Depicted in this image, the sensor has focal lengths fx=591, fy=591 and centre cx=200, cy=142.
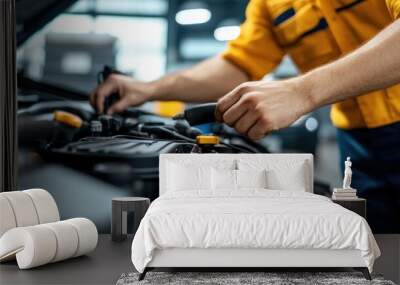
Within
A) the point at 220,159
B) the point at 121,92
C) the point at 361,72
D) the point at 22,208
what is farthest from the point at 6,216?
the point at 361,72

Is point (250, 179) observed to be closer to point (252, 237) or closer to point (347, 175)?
point (347, 175)

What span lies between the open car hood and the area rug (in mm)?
2667

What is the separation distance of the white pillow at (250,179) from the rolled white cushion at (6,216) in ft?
5.45

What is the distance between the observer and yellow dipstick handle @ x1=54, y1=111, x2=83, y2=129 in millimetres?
5160

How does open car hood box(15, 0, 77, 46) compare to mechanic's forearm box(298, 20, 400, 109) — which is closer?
mechanic's forearm box(298, 20, 400, 109)

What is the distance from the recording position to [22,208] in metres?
3.98

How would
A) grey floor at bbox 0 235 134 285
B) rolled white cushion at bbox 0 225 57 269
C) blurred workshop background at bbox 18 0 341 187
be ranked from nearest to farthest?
grey floor at bbox 0 235 134 285, rolled white cushion at bbox 0 225 57 269, blurred workshop background at bbox 18 0 341 187

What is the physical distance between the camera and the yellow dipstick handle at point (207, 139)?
5.01m

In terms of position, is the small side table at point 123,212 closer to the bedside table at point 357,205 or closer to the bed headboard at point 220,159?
the bed headboard at point 220,159

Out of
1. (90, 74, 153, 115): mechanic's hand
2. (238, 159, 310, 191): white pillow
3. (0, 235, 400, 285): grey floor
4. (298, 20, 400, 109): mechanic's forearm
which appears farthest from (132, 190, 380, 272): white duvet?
(90, 74, 153, 115): mechanic's hand

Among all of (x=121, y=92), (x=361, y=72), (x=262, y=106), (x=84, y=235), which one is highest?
(x=361, y=72)

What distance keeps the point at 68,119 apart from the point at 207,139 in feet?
4.05

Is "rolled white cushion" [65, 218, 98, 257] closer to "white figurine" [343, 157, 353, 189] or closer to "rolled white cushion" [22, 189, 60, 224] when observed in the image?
"rolled white cushion" [22, 189, 60, 224]

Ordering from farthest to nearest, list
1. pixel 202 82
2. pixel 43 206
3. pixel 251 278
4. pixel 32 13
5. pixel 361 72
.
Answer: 1. pixel 32 13
2. pixel 202 82
3. pixel 361 72
4. pixel 43 206
5. pixel 251 278
